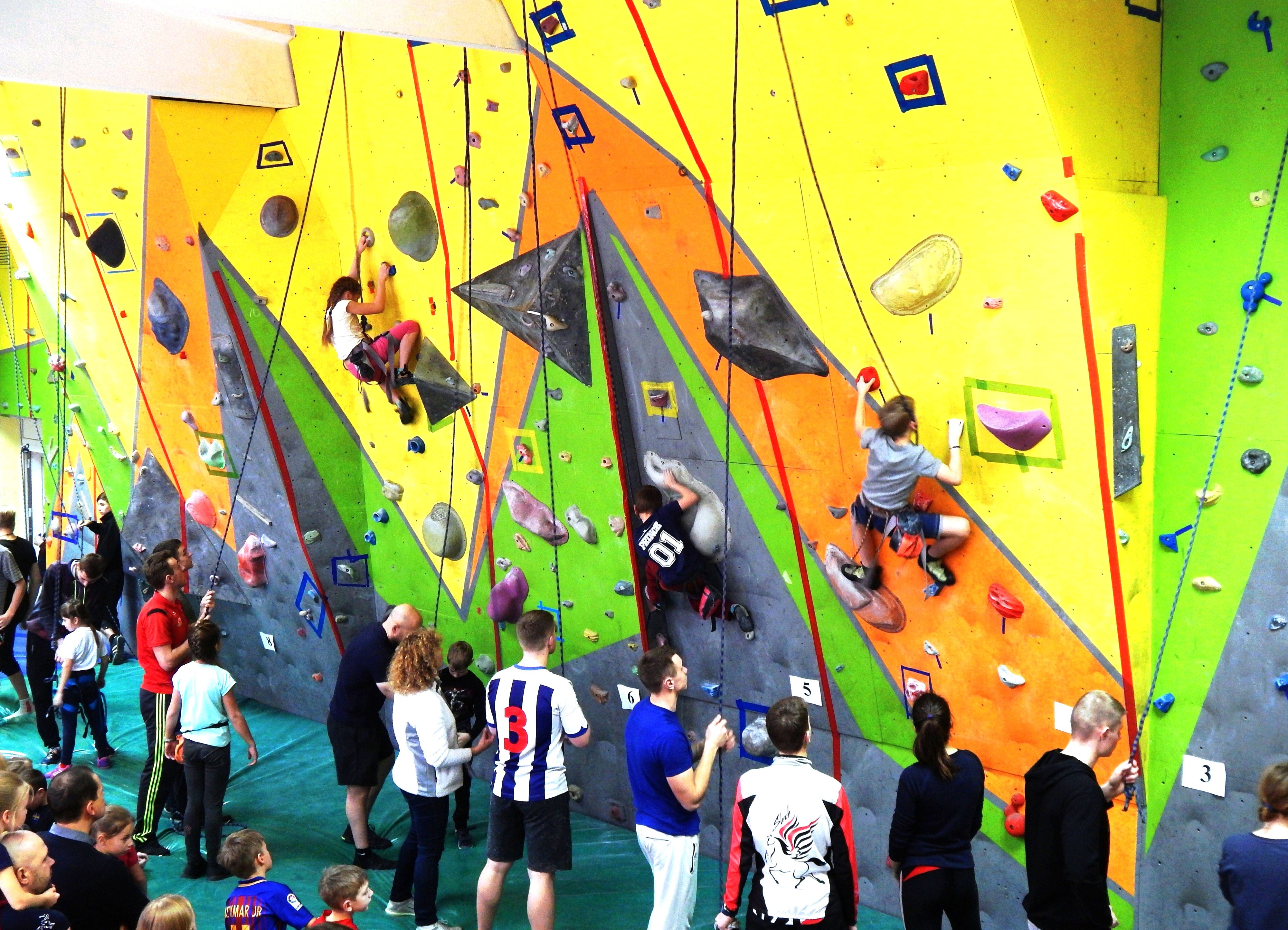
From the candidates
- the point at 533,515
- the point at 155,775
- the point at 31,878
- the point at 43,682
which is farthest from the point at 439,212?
the point at 43,682

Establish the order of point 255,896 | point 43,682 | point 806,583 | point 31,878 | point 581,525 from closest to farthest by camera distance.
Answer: point 31,878, point 255,896, point 806,583, point 581,525, point 43,682

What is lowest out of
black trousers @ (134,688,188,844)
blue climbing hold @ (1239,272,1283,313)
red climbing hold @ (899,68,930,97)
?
black trousers @ (134,688,188,844)

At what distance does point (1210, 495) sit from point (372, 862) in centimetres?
386

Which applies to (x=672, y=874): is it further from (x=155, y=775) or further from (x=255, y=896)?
(x=155, y=775)

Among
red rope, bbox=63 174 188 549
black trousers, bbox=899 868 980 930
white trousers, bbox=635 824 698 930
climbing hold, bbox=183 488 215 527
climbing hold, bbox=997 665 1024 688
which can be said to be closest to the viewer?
black trousers, bbox=899 868 980 930

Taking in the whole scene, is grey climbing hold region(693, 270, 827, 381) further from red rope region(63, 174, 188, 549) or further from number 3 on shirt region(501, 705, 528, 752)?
red rope region(63, 174, 188, 549)

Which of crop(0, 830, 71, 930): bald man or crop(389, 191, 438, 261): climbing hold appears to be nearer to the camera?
crop(0, 830, 71, 930): bald man

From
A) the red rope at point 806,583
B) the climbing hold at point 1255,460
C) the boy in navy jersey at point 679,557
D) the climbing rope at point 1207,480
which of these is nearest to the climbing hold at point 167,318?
the boy in navy jersey at point 679,557

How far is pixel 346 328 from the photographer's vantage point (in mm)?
5984

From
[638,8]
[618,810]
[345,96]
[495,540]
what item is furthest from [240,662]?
[638,8]

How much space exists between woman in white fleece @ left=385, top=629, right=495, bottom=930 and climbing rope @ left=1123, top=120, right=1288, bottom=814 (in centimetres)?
234

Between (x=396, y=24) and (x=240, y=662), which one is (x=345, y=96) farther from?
(x=240, y=662)

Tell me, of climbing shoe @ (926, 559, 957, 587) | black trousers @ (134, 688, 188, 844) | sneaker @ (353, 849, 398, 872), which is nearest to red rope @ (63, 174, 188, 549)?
black trousers @ (134, 688, 188, 844)

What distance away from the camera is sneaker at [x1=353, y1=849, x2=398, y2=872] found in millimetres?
5430
